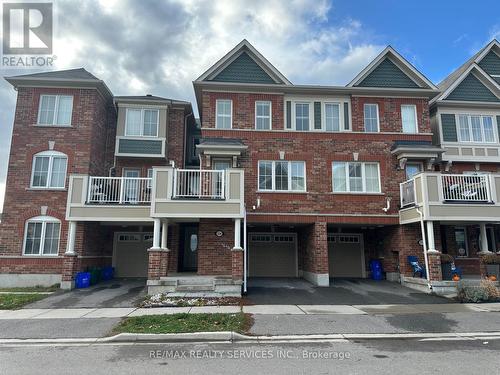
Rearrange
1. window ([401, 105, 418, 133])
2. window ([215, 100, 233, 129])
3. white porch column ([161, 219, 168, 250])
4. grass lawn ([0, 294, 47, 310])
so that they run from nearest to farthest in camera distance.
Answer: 1. grass lawn ([0, 294, 47, 310])
2. white porch column ([161, 219, 168, 250])
3. window ([215, 100, 233, 129])
4. window ([401, 105, 418, 133])

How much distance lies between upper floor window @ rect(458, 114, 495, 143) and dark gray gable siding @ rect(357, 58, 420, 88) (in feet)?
10.4

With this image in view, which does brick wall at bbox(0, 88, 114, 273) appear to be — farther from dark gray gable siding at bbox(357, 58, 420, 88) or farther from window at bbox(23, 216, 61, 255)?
dark gray gable siding at bbox(357, 58, 420, 88)

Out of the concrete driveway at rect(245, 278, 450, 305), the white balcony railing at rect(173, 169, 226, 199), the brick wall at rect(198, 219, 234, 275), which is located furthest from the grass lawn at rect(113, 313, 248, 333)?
the white balcony railing at rect(173, 169, 226, 199)

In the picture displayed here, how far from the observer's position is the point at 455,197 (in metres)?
→ 13.9

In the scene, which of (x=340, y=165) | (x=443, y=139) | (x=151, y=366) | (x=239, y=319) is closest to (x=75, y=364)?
(x=151, y=366)

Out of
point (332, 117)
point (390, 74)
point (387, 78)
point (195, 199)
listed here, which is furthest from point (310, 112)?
point (195, 199)

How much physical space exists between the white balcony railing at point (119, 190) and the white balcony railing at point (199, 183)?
1.94 m

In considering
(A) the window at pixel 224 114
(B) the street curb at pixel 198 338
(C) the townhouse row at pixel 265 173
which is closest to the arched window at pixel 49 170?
(C) the townhouse row at pixel 265 173

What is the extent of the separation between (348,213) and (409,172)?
3652 mm

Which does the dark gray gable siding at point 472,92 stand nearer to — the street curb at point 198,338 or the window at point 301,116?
the window at point 301,116

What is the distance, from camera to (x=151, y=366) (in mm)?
5719

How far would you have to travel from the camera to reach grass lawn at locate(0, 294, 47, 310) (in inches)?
418

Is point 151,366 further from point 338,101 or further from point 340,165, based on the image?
point 338,101

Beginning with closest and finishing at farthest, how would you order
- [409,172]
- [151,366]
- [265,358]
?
[151,366] < [265,358] < [409,172]
